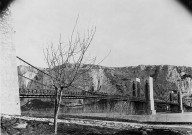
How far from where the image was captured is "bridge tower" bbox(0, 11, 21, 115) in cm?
1007

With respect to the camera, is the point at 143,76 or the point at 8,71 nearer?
the point at 8,71

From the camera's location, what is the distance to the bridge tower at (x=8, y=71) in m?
10.1

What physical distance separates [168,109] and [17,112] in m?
71.5

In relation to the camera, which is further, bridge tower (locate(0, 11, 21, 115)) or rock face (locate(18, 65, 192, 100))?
rock face (locate(18, 65, 192, 100))

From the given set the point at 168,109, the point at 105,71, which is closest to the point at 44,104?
the point at 168,109

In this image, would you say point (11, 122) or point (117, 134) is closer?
point (11, 122)

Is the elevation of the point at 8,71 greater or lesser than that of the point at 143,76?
greater

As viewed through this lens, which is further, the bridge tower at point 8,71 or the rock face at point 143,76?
the rock face at point 143,76

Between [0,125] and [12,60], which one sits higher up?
[12,60]

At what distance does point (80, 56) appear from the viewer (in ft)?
29.6

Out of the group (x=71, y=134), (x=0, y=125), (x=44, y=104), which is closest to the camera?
(x=0, y=125)

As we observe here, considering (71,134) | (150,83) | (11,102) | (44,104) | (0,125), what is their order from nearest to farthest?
Answer: 1. (0,125)
2. (71,134)
3. (11,102)
4. (150,83)
5. (44,104)

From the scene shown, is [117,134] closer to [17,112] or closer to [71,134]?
[71,134]

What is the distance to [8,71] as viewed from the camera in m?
10.6
